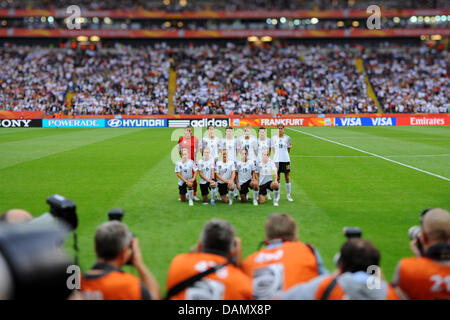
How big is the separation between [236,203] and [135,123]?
33148 mm

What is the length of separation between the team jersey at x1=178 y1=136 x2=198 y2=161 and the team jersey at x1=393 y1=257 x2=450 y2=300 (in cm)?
822

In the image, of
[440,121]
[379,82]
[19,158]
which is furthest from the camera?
[379,82]

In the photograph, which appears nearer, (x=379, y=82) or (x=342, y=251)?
(x=342, y=251)

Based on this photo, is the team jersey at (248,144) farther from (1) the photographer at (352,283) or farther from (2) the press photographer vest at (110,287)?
(2) the press photographer vest at (110,287)

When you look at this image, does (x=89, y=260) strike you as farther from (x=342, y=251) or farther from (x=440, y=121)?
(x=440, y=121)

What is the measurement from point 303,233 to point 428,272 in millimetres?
4437

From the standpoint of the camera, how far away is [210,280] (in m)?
3.30

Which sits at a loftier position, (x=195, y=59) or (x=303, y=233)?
(x=195, y=59)

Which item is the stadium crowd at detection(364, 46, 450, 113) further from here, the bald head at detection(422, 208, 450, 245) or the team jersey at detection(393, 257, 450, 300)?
the team jersey at detection(393, 257, 450, 300)

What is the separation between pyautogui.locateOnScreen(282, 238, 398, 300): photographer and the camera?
118 inches

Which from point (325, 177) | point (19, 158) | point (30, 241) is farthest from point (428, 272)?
point (19, 158)

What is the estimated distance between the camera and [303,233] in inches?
311

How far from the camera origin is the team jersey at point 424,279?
3.44 meters
